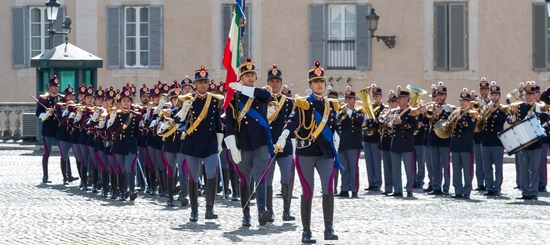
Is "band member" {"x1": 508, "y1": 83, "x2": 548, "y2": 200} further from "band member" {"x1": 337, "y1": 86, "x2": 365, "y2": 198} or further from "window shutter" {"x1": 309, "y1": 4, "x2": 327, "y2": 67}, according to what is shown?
"window shutter" {"x1": 309, "y1": 4, "x2": 327, "y2": 67}

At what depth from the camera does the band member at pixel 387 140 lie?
69.6ft

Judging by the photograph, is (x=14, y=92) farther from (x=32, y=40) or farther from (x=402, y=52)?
(x=402, y=52)

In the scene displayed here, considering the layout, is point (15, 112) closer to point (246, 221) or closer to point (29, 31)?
point (29, 31)

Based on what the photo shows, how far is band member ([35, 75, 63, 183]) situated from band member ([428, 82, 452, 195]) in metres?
6.91

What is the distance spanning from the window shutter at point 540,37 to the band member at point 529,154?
49.3 ft

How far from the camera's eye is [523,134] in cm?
1941

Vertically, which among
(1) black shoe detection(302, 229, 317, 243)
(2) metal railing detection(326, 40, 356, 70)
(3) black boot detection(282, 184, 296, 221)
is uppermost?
(2) metal railing detection(326, 40, 356, 70)

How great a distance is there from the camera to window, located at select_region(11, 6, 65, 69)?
37.7m

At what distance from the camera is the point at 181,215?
56.3 ft

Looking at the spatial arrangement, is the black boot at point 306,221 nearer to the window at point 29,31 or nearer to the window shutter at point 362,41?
the window shutter at point 362,41

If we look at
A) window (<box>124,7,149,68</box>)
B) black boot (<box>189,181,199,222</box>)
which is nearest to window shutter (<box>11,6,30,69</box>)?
window (<box>124,7,149,68</box>)

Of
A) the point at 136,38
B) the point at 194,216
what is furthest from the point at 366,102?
the point at 136,38

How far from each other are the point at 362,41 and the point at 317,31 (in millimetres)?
1252

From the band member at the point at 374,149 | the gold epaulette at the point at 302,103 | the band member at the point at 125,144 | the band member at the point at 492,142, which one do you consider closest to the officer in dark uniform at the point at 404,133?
the band member at the point at 374,149
